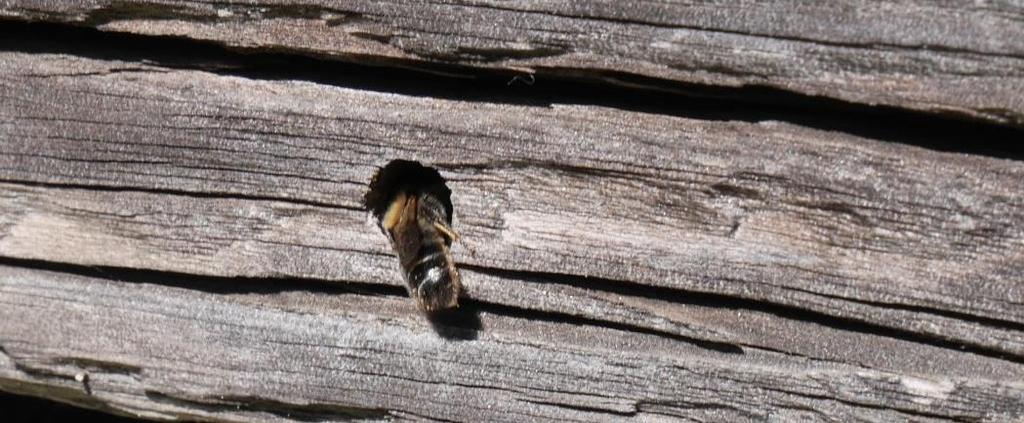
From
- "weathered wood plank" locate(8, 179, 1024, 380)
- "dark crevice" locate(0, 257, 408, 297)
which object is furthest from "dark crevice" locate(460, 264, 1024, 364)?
"dark crevice" locate(0, 257, 408, 297)

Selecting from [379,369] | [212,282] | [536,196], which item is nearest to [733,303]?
[536,196]

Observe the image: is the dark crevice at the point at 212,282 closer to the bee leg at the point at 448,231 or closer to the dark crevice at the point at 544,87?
the bee leg at the point at 448,231

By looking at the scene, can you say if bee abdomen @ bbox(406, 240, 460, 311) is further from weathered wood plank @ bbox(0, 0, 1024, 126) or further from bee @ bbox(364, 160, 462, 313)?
weathered wood plank @ bbox(0, 0, 1024, 126)

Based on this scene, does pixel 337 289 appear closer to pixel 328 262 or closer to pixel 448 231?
pixel 328 262

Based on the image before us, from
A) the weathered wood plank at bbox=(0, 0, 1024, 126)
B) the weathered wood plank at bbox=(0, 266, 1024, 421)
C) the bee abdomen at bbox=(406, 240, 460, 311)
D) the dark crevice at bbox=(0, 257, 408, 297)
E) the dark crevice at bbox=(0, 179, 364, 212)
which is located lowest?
the weathered wood plank at bbox=(0, 266, 1024, 421)

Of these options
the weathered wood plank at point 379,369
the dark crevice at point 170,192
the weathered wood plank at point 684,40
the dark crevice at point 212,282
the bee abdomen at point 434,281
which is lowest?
the weathered wood plank at point 379,369

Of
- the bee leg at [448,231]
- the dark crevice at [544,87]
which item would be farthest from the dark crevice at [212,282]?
the dark crevice at [544,87]

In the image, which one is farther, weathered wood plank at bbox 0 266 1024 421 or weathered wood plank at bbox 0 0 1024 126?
weathered wood plank at bbox 0 266 1024 421

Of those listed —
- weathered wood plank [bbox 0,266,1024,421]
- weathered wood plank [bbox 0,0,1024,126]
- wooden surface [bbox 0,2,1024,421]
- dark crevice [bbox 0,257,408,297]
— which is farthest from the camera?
dark crevice [bbox 0,257,408,297]

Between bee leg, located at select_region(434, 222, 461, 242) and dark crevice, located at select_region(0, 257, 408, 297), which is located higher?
bee leg, located at select_region(434, 222, 461, 242)
